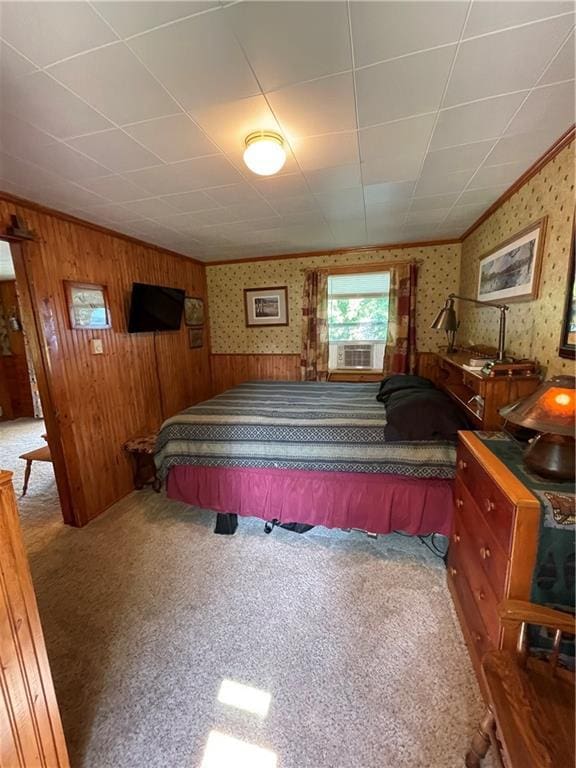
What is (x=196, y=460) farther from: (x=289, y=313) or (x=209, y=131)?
(x=289, y=313)

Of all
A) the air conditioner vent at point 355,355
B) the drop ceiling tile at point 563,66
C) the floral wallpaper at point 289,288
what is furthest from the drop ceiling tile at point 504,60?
the air conditioner vent at point 355,355

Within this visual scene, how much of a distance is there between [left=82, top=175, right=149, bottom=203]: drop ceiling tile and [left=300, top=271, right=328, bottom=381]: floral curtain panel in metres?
2.27

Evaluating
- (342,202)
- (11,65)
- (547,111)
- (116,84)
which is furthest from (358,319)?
(11,65)

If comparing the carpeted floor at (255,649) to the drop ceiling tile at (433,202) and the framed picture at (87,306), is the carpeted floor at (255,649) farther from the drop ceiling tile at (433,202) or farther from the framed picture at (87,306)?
the drop ceiling tile at (433,202)

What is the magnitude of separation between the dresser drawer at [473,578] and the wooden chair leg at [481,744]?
0.78 ft

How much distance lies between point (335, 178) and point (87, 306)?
7.12 feet

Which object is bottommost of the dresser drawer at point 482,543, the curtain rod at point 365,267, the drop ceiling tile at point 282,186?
the dresser drawer at point 482,543

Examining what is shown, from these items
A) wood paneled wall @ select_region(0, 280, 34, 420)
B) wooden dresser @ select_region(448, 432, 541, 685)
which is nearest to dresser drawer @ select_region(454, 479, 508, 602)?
wooden dresser @ select_region(448, 432, 541, 685)

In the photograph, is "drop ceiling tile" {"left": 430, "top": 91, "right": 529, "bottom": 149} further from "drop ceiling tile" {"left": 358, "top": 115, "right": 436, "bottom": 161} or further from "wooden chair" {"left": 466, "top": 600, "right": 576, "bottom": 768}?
"wooden chair" {"left": 466, "top": 600, "right": 576, "bottom": 768}

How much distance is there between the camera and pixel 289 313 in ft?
14.0

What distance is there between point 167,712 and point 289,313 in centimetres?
383

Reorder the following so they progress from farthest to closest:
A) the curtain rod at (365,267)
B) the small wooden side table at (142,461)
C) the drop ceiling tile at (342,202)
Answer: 1. the curtain rod at (365,267)
2. the small wooden side table at (142,461)
3. the drop ceiling tile at (342,202)

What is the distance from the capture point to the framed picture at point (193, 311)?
159 inches

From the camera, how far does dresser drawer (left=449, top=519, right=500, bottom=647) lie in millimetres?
1187
